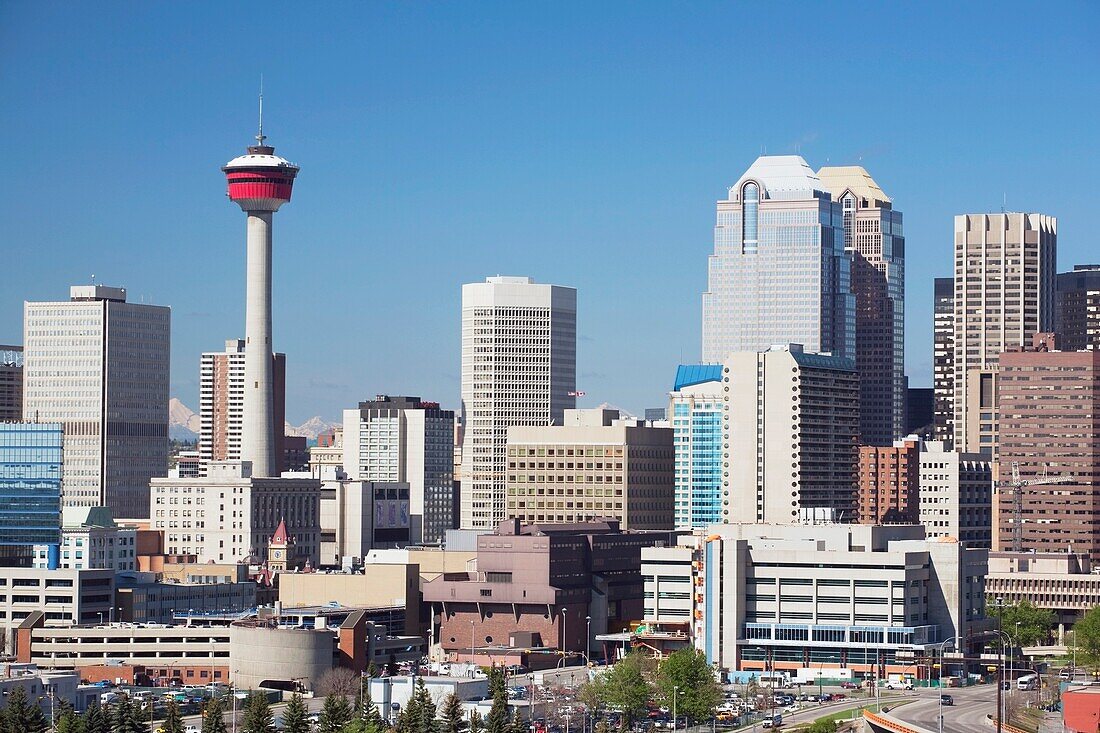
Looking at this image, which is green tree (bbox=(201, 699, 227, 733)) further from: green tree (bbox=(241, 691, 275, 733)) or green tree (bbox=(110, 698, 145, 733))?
green tree (bbox=(110, 698, 145, 733))

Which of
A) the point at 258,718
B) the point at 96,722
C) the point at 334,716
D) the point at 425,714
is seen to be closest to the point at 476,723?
the point at 425,714

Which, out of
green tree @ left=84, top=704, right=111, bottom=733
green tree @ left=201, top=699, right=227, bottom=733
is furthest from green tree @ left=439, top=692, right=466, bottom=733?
green tree @ left=84, top=704, right=111, bottom=733

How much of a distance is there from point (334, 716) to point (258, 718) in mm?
8056

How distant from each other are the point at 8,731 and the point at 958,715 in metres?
74.4

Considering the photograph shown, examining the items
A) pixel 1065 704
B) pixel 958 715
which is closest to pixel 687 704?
pixel 958 715

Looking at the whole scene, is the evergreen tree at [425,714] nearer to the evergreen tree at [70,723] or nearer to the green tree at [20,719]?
the evergreen tree at [70,723]

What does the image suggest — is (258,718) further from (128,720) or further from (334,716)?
(128,720)

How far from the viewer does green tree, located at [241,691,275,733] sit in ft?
587

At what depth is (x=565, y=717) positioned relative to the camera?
652 feet

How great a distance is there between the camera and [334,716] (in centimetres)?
18675

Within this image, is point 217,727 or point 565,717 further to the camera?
point 565,717

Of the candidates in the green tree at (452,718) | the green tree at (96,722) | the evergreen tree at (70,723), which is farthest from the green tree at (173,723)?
the green tree at (452,718)

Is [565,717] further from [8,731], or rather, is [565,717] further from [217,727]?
[8,731]

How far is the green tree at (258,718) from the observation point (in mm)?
179000
